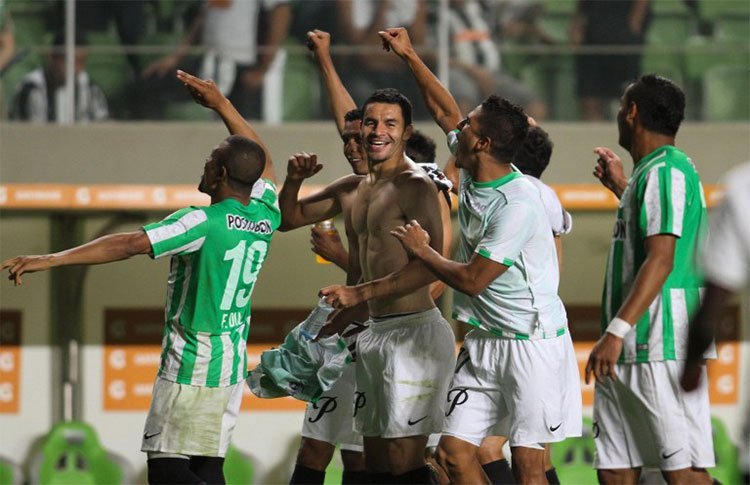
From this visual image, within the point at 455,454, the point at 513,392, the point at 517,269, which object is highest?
the point at 517,269

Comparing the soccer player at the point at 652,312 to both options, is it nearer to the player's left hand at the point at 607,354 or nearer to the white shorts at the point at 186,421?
the player's left hand at the point at 607,354

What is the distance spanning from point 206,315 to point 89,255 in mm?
577

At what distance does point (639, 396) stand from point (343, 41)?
5924 millimetres

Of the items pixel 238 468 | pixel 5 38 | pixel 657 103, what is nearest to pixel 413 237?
pixel 657 103

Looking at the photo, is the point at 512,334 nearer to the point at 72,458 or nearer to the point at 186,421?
the point at 186,421

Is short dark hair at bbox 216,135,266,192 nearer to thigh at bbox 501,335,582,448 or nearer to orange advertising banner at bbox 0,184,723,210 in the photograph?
thigh at bbox 501,335,582,448

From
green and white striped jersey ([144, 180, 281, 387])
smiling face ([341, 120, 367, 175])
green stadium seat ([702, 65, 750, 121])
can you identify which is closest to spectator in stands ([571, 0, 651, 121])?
green stadium seat ([702, 65, 750, 121])

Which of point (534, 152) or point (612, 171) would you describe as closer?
point (612, 171)

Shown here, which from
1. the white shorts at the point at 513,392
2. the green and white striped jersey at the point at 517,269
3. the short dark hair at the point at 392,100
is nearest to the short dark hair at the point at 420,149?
the short dark hair at the point at 392,100

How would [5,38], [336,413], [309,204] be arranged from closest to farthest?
[336,413] → [309,204] → [5,38]

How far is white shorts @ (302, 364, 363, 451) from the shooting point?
6164mm

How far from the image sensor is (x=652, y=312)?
500 centimetres

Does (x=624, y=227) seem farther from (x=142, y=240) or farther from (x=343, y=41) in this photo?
(x=343, y=41)

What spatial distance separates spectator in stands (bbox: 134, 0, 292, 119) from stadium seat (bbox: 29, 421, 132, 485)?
258 cm
